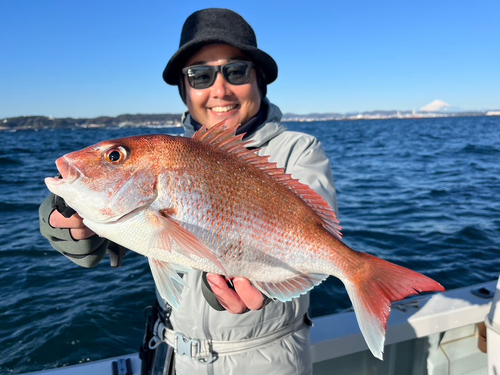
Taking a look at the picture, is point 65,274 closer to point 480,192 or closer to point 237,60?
point 237,60

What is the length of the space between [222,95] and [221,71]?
183 millimetres

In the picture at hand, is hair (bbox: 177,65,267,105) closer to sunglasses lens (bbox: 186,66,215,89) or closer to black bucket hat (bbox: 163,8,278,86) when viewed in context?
black bucket hat (bbox: 163,8,278,86)

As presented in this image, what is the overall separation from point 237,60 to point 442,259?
20.8 ft

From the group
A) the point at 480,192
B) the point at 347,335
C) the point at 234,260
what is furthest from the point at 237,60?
the point at 480,192

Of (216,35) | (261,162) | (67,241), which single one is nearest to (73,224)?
(67,241)

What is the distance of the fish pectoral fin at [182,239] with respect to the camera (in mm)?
1659

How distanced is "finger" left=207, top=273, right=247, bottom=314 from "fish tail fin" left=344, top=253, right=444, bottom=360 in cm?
60

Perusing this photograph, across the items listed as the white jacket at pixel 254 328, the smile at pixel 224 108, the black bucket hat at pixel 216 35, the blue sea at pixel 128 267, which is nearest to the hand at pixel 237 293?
the white jacket at pixel 254 328

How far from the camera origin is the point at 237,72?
2.72 m

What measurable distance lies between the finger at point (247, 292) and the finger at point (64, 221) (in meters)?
0.92

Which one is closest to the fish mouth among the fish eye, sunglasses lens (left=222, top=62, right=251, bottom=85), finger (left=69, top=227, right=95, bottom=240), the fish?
the fish

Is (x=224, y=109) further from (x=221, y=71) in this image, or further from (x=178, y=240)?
(x=178, y=240)

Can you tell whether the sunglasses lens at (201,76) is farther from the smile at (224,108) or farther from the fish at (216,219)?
the fish at (216,219)

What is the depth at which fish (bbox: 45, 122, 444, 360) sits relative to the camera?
67.9 inches
